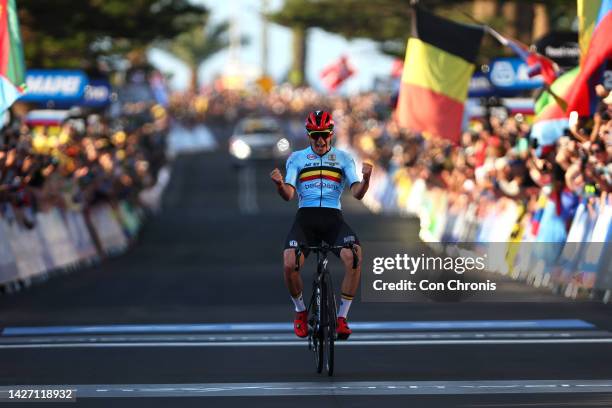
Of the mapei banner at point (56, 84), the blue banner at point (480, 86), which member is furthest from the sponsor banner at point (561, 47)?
the mapei banner at point (56, 84)

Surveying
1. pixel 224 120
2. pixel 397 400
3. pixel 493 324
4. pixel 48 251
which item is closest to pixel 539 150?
pixel 493 324

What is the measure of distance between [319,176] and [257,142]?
61.1 metres

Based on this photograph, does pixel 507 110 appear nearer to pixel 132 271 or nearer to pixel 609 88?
pixel 132 271

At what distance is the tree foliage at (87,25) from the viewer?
44.7 m

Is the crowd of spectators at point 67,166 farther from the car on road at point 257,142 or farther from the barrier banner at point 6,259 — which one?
the car on road at point 257,142

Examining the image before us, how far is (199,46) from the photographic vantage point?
493ft

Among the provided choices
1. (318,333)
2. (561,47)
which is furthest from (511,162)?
(318,333)

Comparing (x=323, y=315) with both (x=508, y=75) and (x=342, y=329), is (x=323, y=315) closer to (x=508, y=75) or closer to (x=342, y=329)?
(x=342, y=329)

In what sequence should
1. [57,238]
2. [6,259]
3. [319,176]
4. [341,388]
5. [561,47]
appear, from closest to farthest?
[341,388] < [319,176] < [6,259] < [57,238] < [561,47]

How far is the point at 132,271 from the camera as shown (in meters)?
28.0

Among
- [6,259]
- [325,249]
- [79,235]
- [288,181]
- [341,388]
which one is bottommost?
[79,235]

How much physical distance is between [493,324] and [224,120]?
93.9 m

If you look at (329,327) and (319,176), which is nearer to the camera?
(329,327)

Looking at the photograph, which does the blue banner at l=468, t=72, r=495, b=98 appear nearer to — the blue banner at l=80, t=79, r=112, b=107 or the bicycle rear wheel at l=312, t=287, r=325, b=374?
the blue banner at l=80, t=79, r=112, b=107
